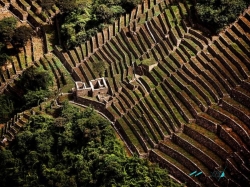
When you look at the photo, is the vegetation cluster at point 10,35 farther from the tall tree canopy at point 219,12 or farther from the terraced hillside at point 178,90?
the tall tree canopy at point 219,12

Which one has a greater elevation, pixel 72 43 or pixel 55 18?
pixel 55 18

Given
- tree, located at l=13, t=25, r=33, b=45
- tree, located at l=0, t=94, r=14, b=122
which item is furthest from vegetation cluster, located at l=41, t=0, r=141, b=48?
tree, located at l=0, t=94, r=14, b=122

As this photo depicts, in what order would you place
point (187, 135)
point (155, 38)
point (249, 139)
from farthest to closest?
point (155, 38)
point (187, 135)
point (249, 139)

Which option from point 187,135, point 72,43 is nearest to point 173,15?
point 72,43

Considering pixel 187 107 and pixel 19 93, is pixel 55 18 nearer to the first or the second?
pixel 19 93

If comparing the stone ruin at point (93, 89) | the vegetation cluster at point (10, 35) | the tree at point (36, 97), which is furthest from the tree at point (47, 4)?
→ the stone ruin at point (93, 89)

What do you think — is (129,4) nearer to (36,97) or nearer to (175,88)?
(36,97)

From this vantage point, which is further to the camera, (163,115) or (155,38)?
(155,38)
